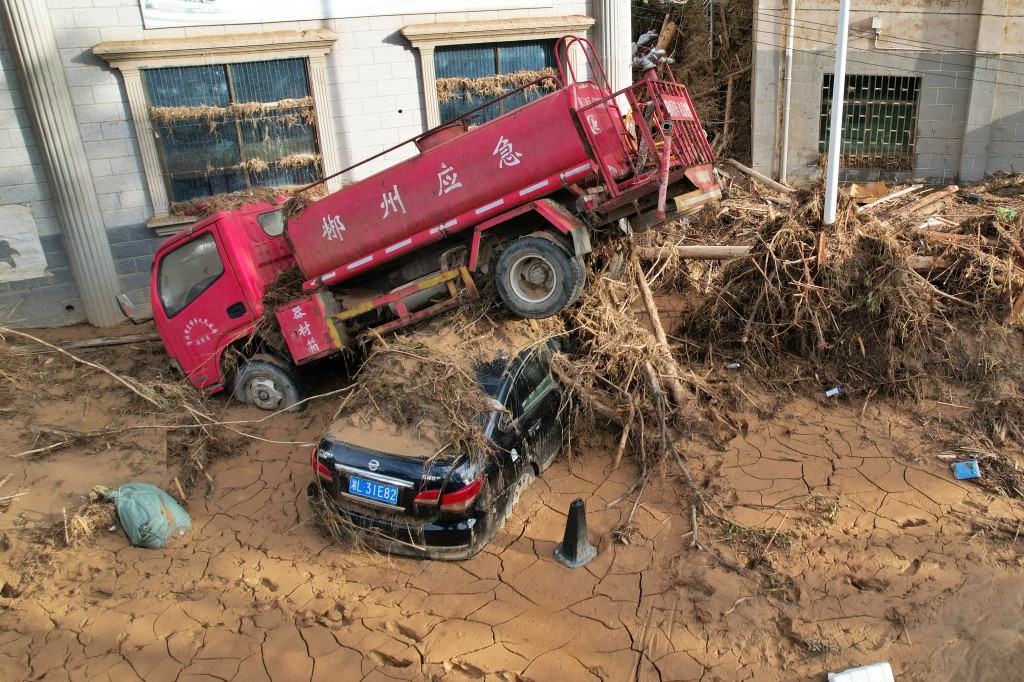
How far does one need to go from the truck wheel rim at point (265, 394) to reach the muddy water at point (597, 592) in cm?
156

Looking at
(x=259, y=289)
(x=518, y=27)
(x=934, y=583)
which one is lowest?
(x=934, y=583)

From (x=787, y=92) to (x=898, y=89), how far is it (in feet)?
8.11

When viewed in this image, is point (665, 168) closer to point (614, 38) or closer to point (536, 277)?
point (536, 277)

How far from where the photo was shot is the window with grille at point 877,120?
14.4m

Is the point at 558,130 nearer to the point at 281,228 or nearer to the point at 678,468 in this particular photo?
the point at 678,468

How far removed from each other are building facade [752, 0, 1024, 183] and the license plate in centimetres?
1297

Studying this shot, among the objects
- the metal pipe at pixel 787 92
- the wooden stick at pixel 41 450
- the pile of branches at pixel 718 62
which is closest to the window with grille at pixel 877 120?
the metal pipe at pixel 787 92

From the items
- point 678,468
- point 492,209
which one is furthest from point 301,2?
point 678,468

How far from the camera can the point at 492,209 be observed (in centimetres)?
606

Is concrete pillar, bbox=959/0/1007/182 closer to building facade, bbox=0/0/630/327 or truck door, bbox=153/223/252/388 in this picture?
building facade, bbox=0/0/630/327

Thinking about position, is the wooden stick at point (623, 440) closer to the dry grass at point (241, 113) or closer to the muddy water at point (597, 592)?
the muddy water at point (597, 592)

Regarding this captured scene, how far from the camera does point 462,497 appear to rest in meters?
4.67

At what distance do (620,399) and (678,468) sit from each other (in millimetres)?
827

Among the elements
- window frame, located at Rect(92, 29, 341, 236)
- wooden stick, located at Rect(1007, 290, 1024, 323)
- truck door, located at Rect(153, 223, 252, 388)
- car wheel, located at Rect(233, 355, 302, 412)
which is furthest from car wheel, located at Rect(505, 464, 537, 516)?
window frame, located at Rect(92, 29, 341, 236)
